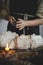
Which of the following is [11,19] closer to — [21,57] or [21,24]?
[21,24]

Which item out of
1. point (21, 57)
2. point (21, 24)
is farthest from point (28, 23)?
point (21, 57)

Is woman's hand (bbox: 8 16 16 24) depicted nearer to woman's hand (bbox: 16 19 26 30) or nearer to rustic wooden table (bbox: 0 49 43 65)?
woman's hand (bbox: 16 19 26 30)

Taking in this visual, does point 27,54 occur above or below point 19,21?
below

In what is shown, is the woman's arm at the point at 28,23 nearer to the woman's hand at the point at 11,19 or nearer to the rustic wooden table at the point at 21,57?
the woman's hand at the point at 11,19

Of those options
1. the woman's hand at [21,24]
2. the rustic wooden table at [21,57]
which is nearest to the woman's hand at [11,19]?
the woman's hand at [21,24]

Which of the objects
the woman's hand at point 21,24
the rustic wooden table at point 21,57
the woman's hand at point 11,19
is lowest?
the rustic wooden table at point 21,57

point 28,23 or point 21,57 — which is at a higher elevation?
point 28,23

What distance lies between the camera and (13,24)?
5.80 feet

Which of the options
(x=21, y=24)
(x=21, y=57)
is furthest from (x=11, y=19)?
(x=21, y=57)

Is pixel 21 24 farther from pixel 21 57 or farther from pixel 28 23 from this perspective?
pixel 21 57

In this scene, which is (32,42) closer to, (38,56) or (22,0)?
(38,56)

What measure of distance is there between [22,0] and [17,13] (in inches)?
3.1

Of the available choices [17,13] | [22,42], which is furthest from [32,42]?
[17,13]

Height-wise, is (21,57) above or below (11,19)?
below
